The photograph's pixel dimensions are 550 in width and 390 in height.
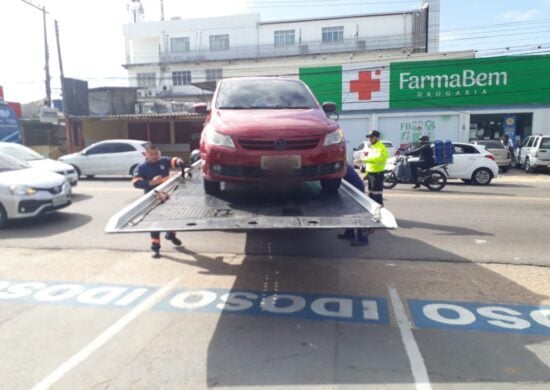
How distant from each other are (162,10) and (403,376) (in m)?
60.1

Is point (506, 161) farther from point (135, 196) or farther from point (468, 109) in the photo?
point (135, 196)

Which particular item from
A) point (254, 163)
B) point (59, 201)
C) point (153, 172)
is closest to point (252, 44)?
point (59, 201)

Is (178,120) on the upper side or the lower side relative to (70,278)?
upper

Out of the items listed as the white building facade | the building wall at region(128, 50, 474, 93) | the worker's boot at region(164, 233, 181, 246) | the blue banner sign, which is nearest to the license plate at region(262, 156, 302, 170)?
the worker's boot at region(164, 233, 181, 246)

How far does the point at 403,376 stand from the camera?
3158 mm

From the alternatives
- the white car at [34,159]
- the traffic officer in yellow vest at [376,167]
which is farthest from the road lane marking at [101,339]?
the white car at [34,159]

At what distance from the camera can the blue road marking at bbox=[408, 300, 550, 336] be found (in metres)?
3.94

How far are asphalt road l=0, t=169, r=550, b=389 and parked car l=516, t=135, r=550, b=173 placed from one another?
1304 centimetres

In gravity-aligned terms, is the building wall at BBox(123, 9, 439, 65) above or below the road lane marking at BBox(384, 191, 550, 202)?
above

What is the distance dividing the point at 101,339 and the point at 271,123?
2707 mm

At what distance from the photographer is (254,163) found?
4.45 metres

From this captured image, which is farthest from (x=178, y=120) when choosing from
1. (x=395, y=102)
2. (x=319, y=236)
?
(x=319, y=236)

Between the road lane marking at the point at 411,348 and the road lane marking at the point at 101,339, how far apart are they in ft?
8.41

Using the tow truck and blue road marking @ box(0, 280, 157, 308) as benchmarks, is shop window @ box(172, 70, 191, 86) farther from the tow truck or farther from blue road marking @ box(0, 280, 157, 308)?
blue road marking @ box(0, 280, 157, 308)
